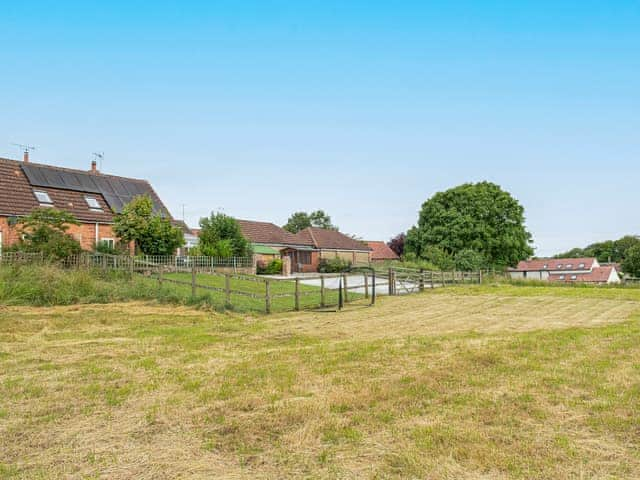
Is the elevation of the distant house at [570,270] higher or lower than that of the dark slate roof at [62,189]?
→ lower

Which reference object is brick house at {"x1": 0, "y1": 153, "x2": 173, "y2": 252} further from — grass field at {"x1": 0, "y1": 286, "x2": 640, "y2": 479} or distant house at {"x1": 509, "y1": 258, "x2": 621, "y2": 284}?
distant house at {"x1": 509, "y1": 258, "x2": 621, "y2": 284}

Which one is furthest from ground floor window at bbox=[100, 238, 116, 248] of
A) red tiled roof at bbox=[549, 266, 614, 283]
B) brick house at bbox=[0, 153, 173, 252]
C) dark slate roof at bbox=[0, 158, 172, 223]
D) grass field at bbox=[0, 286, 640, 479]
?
red tiled roof at bbox=[549, 266, 614, 283]

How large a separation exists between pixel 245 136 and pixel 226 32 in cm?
617

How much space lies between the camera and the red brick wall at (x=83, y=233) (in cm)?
2528

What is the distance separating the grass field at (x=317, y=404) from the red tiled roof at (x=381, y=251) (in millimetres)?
54224

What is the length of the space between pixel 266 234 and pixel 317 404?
42.5 m

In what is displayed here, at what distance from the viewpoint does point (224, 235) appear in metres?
34.4

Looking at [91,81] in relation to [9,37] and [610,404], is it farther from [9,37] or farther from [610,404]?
[610,404]

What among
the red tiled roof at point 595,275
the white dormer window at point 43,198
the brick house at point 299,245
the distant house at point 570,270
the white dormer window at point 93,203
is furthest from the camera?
the distant house at point 570,270

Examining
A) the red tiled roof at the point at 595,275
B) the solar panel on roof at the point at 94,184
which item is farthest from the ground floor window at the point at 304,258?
the red tiled roof at the point at 595,275

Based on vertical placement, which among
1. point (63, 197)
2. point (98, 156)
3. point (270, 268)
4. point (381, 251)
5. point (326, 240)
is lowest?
point (270, 268)

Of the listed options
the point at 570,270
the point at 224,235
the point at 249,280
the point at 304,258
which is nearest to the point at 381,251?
the point at 304,258

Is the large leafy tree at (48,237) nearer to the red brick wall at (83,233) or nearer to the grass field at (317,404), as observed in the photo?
the red brick wall at (83,233)

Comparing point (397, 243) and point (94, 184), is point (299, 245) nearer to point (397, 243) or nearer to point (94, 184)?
point (94, 184)
